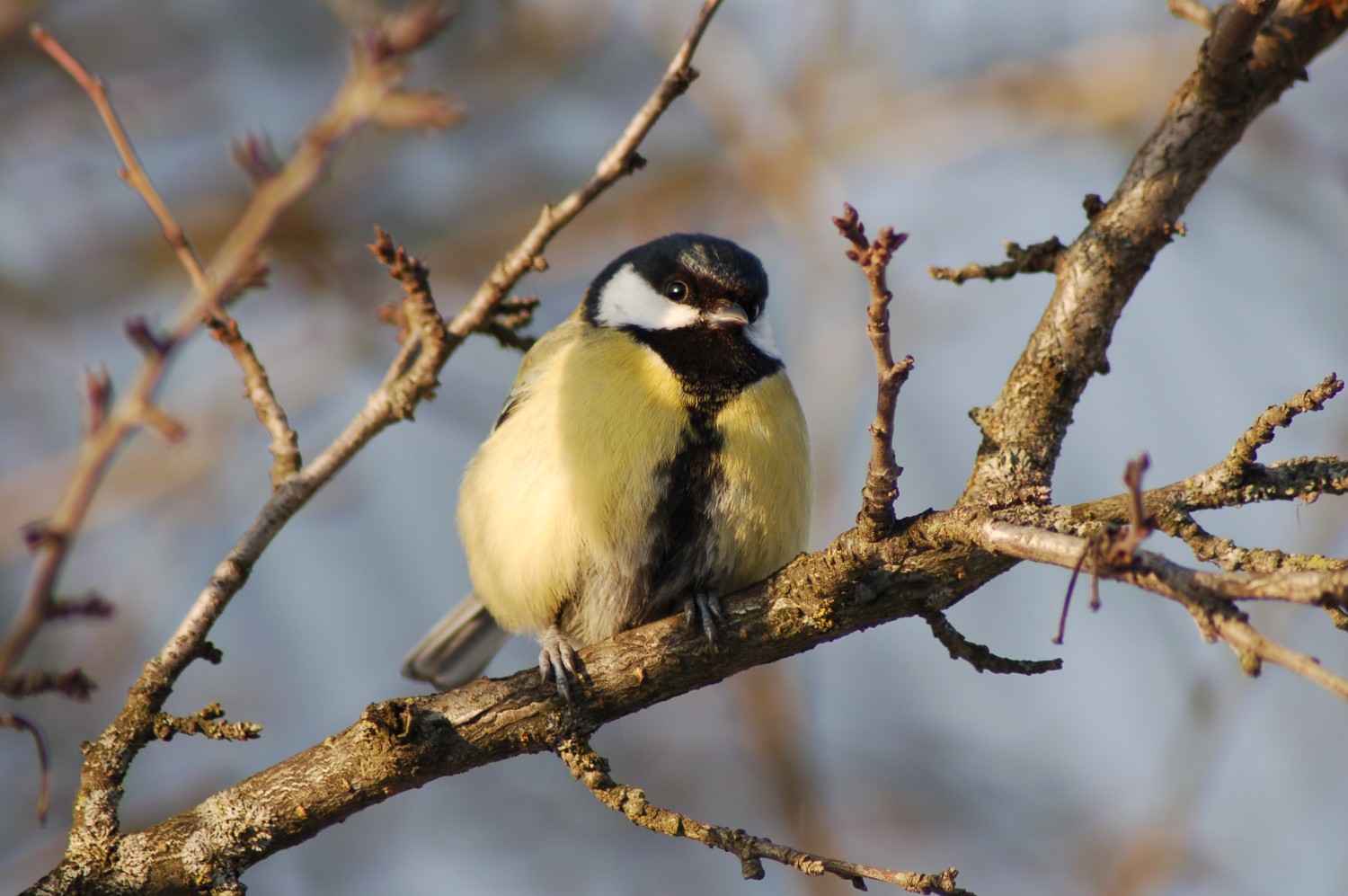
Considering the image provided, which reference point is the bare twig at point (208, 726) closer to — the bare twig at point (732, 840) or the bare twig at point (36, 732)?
the bare twig at point (36, 732)

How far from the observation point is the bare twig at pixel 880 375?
2.04 m

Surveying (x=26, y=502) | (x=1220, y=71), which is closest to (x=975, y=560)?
(x=1220, y=71)

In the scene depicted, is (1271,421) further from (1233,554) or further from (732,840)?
(732,840)

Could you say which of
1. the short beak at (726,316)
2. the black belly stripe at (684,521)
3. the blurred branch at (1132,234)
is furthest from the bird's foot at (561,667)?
the short beak at (726,316)

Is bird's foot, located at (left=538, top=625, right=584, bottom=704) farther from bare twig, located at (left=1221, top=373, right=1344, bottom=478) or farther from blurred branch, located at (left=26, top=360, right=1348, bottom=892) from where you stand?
bare twig, located at (left=1221, top=373, right=1344, bottom=478)

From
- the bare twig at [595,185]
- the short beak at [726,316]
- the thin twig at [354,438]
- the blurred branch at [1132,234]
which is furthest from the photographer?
the short beak at [726,316]

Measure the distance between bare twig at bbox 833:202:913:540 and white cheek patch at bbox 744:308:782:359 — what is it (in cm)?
163

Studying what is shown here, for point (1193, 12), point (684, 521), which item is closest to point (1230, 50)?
point (1193, 12)

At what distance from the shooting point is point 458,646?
16.4 ft

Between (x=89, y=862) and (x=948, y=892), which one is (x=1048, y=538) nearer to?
(x=948, y=892)

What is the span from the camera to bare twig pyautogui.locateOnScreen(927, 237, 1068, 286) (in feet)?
10.7

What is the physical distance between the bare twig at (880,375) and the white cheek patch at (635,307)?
1762 millimetres

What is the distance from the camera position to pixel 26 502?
20.4 ft

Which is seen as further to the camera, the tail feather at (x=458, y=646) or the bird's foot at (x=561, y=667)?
the tail feather at (x=458, y=646)
